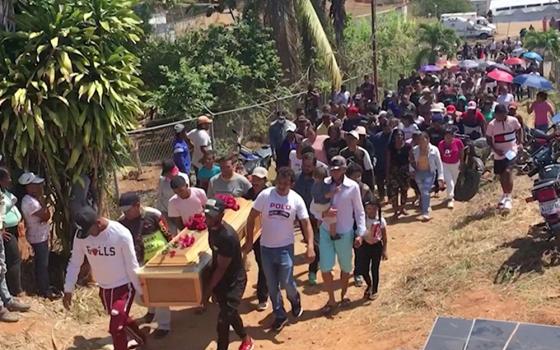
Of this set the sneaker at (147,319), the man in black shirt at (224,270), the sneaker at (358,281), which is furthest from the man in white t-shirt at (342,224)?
the sneaker at (147,319)

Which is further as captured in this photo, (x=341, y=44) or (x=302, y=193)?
(x=341, y=44)

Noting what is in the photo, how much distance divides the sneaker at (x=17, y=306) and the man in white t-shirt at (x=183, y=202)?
5.95 ft

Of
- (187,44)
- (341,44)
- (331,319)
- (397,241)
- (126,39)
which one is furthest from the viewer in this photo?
(341,44)

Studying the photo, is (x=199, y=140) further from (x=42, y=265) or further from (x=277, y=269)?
(x=277, y=269)

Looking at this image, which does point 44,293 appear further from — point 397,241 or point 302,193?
point 397,241

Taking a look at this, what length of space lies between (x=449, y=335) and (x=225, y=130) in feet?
40.1

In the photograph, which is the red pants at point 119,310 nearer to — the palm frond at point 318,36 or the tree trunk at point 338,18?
the palm frond at point 318,36

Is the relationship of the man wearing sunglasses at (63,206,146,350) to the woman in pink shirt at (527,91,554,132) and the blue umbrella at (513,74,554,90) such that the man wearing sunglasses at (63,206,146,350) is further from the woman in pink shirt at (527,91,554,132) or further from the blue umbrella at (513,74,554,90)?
the blue umbrella at (513,74,554,90)

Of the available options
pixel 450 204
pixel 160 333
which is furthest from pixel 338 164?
pixel 450 204

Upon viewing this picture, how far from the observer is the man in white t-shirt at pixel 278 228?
24.4 ft

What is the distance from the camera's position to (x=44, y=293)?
27.5ft

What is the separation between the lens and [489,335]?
4648 millimetres

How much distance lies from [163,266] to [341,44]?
17.2m

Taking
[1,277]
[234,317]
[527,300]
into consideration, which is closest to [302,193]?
[234,317]
